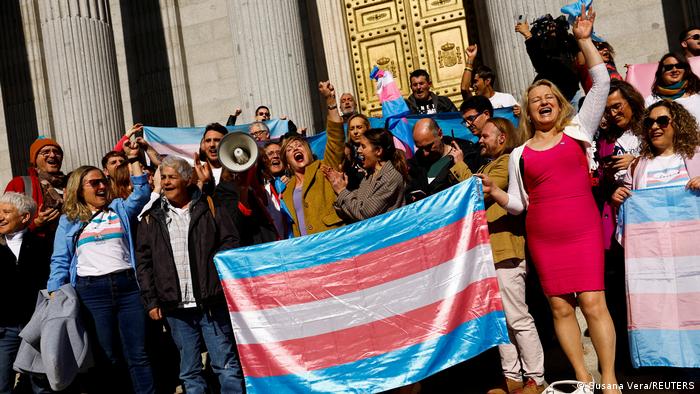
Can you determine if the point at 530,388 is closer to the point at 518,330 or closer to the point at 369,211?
the point at 518,330

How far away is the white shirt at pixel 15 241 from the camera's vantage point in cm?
659

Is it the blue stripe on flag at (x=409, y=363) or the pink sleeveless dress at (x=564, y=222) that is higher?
the pink sleeveless dress at (x=564, y=222)

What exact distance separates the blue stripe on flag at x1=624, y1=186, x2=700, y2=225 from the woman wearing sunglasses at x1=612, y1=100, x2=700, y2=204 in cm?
5

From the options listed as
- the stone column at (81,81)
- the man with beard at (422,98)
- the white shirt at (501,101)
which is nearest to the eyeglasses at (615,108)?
the white shirt at (501,101)

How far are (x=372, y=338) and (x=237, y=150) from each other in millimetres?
1885

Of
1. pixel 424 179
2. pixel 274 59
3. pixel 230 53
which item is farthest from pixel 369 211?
pixel 230 53

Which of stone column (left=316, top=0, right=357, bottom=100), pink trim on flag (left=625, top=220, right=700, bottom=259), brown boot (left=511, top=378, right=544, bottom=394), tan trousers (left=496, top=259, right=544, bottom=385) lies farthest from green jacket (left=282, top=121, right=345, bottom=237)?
stone column (left=316, top=0, right=357, bottom=100)

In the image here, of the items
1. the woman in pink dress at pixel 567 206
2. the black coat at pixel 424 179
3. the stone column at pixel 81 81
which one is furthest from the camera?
the stone column at pixel 81 81

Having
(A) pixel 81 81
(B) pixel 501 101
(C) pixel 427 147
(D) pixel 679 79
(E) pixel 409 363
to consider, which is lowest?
(E) pixel 409 363

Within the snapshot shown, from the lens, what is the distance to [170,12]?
14633 millimetres

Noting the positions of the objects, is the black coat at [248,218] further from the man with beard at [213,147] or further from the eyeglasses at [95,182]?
the eyeglasses at [95,182]

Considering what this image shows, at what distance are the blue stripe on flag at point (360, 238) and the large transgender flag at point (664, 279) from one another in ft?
3.98

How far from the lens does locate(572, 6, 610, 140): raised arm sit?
16.2ft

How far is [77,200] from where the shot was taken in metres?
6.57
